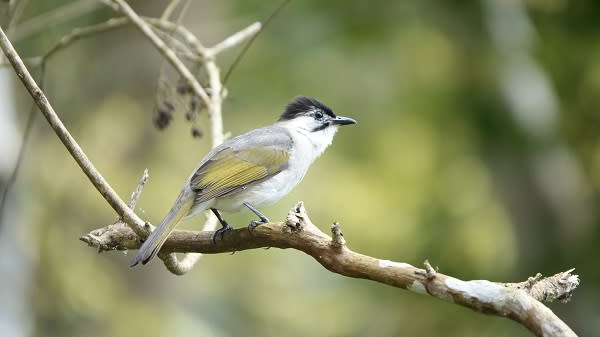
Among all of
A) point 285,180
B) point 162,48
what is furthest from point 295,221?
point 162,48

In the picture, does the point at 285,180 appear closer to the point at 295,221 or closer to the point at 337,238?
the point at 295,221

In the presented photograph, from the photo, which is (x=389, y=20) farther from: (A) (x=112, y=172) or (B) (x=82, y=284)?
(B) (x=82, y=284)

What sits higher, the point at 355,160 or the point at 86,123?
the point at 355,160

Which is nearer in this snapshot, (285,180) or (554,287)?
(554,287)

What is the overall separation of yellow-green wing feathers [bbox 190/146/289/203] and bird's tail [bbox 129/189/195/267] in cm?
12

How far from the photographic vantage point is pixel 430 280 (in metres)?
2.84

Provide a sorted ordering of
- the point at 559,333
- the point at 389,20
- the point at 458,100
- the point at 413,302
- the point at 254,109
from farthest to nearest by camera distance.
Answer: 1. the point at 254,109
2. the point at 389,20
3. the point at 458,100
4. the point at 413,302
5. the point at 559,333

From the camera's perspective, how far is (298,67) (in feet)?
27.9

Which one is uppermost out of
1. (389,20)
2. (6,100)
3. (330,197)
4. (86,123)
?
(389,20)

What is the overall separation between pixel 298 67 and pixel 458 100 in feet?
5.43

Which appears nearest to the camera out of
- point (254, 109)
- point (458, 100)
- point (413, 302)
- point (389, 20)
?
point (413, 302)

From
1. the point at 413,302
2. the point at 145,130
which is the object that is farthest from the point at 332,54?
the point at 413,302

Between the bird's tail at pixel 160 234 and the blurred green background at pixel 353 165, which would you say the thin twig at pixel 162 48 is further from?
the blurred green background at pixel 353 165

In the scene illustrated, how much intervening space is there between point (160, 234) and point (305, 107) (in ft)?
6.58
